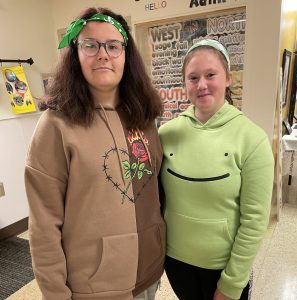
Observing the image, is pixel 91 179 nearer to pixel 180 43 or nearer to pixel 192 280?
pixel 192 280

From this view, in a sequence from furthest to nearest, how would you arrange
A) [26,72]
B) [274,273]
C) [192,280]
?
[26,72] < [274,273] < [192,280]

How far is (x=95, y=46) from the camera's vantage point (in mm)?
906

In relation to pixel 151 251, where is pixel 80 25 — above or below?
above

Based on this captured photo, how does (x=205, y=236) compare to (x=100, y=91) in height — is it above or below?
Result: below

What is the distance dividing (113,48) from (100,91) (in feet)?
0.49

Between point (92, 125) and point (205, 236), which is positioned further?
point (205, 236)

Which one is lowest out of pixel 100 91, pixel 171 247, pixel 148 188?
pixel 171 247

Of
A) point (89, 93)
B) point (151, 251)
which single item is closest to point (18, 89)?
point (89, 93)

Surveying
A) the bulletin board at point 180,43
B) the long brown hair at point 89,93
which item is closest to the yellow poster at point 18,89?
the bulletin board at point 180,43

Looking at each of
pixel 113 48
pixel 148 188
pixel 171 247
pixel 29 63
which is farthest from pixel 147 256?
pixel 29 63

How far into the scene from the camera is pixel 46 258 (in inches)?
34.2

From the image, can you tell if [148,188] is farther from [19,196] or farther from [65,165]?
[19,196]

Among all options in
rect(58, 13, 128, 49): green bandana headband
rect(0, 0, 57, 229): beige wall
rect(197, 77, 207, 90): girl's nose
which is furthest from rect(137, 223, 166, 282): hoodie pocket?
rect(0, 0, 57, 229): beige wall

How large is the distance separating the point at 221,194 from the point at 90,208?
457mm
